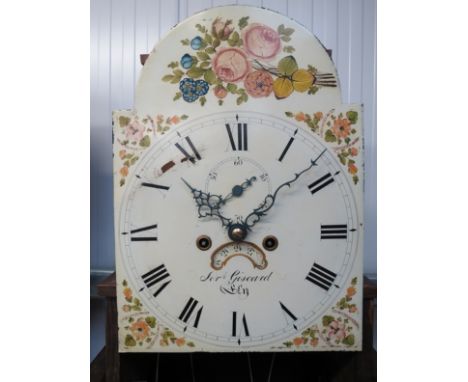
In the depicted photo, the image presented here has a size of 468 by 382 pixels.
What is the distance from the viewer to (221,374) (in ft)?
4.58

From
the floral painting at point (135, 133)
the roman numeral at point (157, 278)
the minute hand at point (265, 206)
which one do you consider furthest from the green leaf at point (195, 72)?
the roman numeral at point (157, 278)

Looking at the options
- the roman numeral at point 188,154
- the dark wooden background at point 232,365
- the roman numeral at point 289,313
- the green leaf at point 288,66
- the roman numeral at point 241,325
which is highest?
the green leaf at point 288,66

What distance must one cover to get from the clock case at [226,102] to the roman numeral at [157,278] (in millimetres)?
52

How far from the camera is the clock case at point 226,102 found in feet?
3.22

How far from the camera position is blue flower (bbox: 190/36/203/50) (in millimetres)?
983

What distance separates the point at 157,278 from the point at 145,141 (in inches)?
13.8

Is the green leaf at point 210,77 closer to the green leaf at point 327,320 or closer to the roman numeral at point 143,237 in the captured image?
the roman numeral at point 143,237

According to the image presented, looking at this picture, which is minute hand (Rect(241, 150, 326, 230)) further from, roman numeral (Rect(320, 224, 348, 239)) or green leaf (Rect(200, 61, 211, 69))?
green leaf (Rect(200, 61, 211, 69))

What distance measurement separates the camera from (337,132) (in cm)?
98

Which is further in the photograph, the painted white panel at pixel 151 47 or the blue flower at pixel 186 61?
the painted white panel at pixel 151 47

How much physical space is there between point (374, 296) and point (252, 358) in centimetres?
59

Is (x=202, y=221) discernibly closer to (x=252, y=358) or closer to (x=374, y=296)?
(x=374, y=296)

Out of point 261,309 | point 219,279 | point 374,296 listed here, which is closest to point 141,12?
point 219,279

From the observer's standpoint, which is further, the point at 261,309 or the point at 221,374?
the point at 221,374
